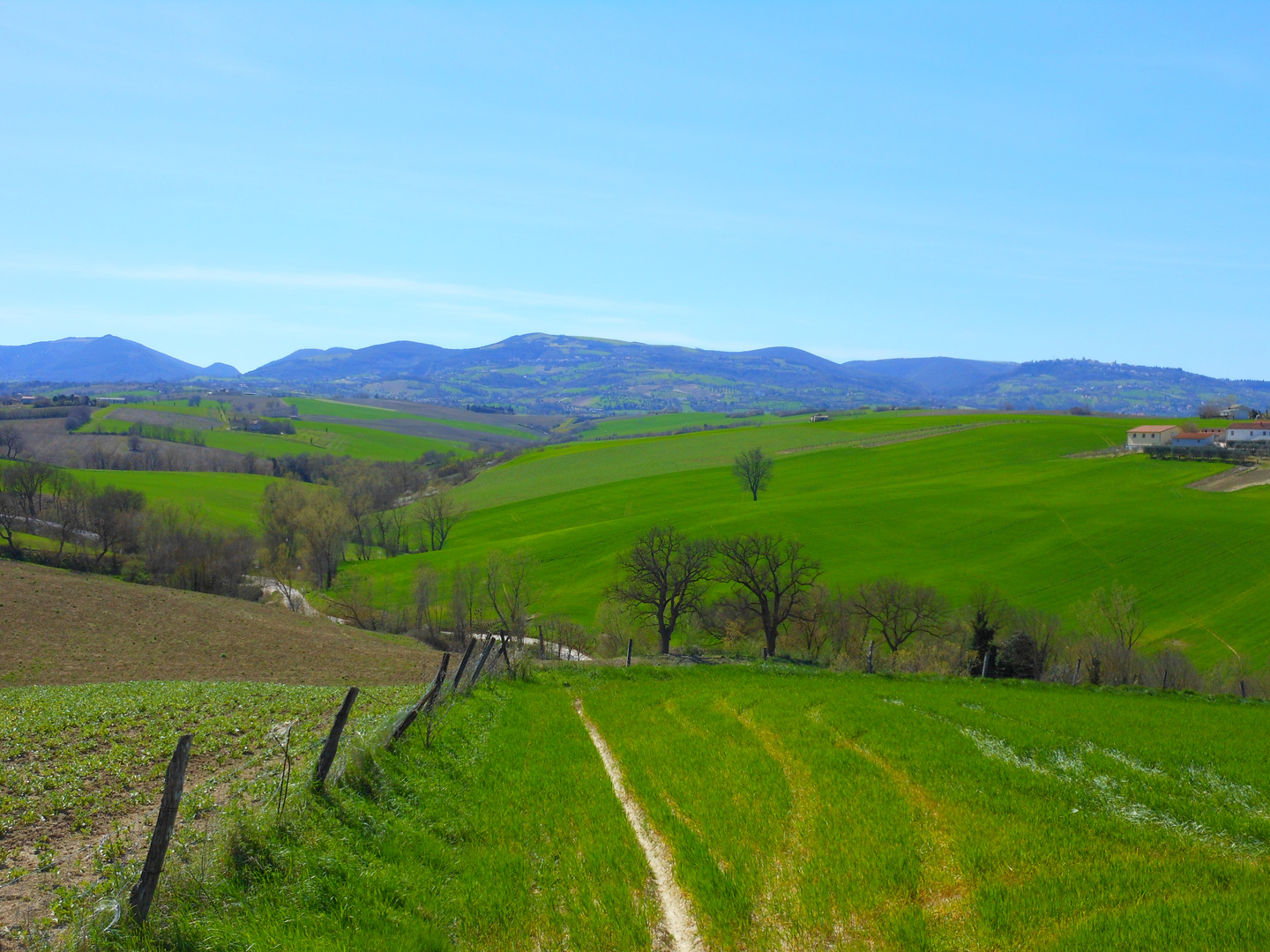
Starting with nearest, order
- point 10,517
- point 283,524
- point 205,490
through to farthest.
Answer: point 10,517 → point 283,524 → point 205,490

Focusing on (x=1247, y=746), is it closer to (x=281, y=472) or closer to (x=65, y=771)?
(x=65, y=771)

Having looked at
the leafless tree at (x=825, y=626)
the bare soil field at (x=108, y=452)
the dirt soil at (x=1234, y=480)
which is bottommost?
the leafless tree at (x=825, y=626)

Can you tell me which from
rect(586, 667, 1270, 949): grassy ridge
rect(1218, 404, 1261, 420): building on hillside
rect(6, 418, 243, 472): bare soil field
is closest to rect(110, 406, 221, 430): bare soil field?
rect(6, 418, 243, 472): bare soil field

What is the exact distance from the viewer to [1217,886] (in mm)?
8562

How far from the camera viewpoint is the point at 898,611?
53.3m

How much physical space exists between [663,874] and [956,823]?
173 inches

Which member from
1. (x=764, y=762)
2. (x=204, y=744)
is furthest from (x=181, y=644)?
(x=764, y=762)

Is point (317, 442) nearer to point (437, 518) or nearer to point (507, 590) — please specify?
point (437, 518)

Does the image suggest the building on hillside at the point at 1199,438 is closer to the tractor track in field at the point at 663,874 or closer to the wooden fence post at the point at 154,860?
the tractor track in field at the point at 663,874

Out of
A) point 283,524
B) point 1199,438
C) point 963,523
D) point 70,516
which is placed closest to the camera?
point 70,516

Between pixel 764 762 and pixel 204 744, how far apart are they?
37.4ft

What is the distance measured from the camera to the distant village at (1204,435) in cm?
11169

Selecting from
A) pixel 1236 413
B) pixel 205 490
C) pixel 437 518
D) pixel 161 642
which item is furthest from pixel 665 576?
pixel 1236 413

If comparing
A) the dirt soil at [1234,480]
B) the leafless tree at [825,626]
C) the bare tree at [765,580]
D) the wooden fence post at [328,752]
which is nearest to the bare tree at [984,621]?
the leafless tree at [825,626]
